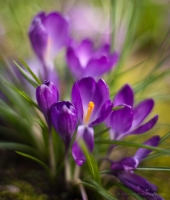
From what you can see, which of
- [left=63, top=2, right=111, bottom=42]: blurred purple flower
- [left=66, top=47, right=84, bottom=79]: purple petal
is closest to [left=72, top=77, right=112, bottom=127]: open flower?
[left=66, top=47, right=84, bottom=79]: purple petal

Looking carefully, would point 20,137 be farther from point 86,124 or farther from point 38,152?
point 86,124

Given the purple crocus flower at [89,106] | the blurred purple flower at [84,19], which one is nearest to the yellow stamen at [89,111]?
the purple crocus flower at [89,106]

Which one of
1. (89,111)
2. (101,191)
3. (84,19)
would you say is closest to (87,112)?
(89,111)

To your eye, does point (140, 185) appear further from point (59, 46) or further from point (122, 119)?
point (59, 46)

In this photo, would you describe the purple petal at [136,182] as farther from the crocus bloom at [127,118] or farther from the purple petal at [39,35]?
the purple petal at [39,35]

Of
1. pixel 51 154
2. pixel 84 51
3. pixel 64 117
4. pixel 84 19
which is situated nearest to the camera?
pixel 64 117

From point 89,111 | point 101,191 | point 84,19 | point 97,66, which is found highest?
point 84,19

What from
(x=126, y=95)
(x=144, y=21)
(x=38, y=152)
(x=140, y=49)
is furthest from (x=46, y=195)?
(x=144, y=21)
